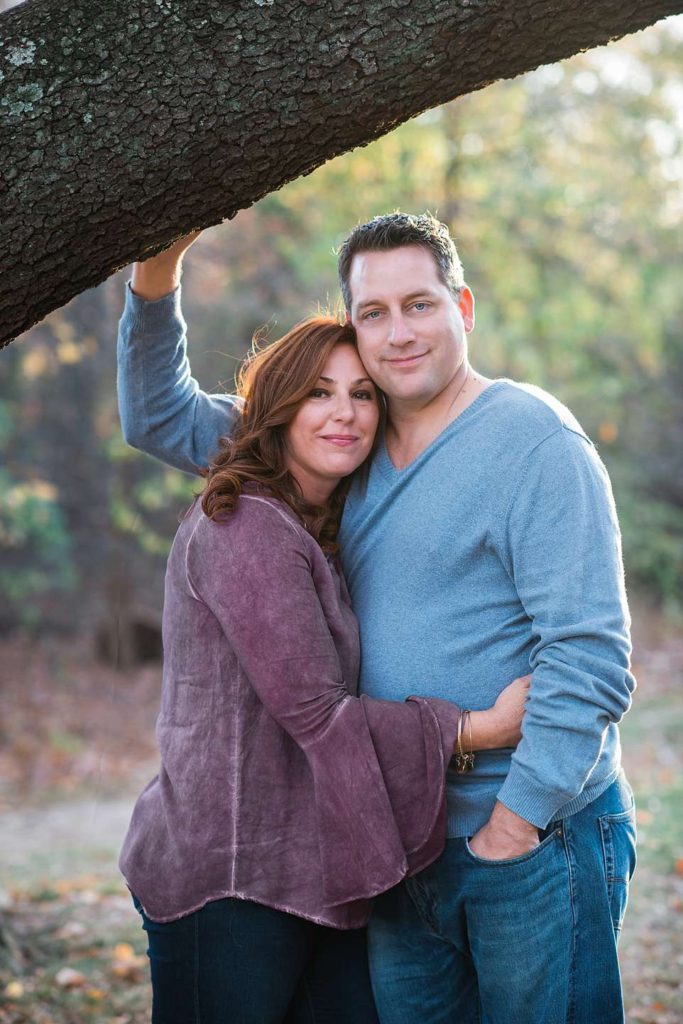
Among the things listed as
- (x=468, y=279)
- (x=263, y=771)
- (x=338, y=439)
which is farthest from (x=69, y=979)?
(x=468, y=279)

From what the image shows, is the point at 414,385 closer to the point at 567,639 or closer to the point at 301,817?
the point at 567,639

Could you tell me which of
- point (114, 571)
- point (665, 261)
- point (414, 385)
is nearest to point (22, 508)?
point (114, 571)

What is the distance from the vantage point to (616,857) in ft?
8.52

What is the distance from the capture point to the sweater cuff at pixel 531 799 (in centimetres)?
241

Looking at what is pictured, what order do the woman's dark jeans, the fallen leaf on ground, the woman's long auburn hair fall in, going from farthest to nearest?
the fallen leaf on ground < the woman's long auburn hair < the woman's dark jeans

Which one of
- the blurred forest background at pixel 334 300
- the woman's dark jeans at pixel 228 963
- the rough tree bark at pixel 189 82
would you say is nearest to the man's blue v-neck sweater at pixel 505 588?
the woman's dark jeans at pixel 228 963

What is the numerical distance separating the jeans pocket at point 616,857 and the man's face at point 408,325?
121 cm

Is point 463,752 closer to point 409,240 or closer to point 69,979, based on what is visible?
point 409,240

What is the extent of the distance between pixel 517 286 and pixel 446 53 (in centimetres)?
882

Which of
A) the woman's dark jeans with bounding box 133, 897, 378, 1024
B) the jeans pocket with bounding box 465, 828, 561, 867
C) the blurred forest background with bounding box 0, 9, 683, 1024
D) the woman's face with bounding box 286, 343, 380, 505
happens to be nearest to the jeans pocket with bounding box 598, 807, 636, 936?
the jeans pocket with bounding box 465, 828, 561, 867

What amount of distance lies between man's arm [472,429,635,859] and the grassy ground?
6.75ft

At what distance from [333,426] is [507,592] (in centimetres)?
66

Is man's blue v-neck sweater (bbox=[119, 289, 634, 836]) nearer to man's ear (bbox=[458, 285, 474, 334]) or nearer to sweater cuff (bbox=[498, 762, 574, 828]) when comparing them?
sweater cuff (bbox=[498, 762, 574, 828])

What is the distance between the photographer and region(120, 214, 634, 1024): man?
2.45m
